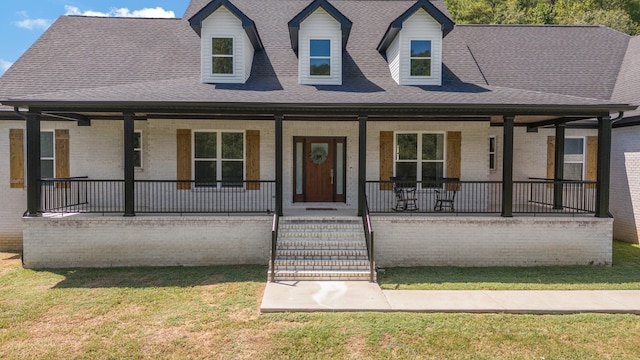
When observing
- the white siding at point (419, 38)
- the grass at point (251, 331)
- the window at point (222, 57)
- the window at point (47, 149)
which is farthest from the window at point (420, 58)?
the window at point (47, 149)

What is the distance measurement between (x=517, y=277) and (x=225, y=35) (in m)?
10.0

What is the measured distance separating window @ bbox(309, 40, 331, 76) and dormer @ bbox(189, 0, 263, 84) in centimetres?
190

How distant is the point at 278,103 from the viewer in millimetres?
8812

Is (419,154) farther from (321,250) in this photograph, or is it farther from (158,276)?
(158,276)

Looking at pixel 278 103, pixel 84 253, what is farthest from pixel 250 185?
pixel 84 253

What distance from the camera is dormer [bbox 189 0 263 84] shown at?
35.6ft

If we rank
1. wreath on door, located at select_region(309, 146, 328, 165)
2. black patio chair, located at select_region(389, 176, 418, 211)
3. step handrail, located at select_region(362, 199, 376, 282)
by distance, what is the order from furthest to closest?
wreath on door, located at select_region(309, 146, 328, 165) < black patio chair, located at select_region(389, 176, 418, 211) < step handrail, located at select_region(362, 199, 376, 282)

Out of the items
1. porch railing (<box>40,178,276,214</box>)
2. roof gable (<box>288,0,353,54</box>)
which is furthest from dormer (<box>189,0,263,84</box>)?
porch railing (<box>40,178,276,214</box>)

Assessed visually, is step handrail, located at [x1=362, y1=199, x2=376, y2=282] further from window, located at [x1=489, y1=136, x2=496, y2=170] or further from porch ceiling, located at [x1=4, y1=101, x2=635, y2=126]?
window, located at [x1=489, y1=136, x2=496, y2=170]

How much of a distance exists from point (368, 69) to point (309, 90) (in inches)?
105

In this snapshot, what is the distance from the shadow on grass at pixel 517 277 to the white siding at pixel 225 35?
7002 millimetres

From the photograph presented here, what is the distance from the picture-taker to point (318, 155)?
11.7m

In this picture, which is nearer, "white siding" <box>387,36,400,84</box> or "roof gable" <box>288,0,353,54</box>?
"roof gable" <box>288,0,353,54</box>

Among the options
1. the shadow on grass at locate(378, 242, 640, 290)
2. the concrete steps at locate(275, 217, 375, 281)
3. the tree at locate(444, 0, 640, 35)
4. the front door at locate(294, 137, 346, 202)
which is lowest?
the shadow on grass at locate(378, 242, 640, 290)
